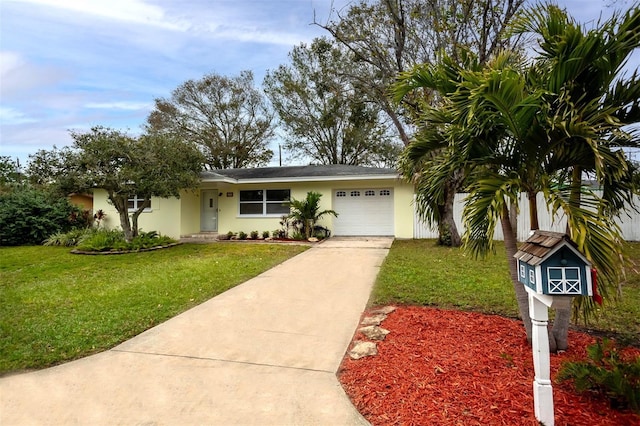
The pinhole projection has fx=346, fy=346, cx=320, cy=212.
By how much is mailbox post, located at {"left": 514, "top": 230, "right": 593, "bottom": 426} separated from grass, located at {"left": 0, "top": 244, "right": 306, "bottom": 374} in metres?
4.07

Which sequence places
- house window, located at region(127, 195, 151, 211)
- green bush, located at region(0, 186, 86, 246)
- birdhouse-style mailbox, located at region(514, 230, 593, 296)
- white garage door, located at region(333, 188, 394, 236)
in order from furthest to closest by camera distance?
house window, located at region(127, 195, 151, 211) → green bush, located at region(0, 186, 86, 246) → white garage door, located at region(333, 188, 394, 236) → birdhouse-style mailbox, located at region(514, 230, 593, 296)

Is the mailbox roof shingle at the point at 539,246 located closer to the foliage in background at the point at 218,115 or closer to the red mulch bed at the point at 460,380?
the red mulch bed at the point at 460,380

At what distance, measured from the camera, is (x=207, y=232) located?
16453 mm

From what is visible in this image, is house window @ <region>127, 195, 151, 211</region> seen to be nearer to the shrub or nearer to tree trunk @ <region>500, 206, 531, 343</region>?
the shrub

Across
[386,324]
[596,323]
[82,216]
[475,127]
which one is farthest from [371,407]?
[82,216]

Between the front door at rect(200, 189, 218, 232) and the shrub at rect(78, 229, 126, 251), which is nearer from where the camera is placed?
the shrub at rect(78, 229, 126, 251)

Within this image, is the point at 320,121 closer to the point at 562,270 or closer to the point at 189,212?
the point at 189,212

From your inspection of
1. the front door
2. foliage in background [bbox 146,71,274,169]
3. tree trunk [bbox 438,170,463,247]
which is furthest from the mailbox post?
foliage in background [bbox 146,71,274,169]

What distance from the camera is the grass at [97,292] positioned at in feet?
12.7

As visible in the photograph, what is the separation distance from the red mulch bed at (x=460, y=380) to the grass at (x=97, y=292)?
9.76 ft

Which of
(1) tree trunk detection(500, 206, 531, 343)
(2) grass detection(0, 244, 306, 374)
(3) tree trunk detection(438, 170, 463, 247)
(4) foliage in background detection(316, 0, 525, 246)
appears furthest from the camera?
(3) tree trunk detection(438, 170, 463, 247)

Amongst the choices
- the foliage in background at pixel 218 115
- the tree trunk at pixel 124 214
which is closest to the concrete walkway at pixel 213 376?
the tree trunk at pixel 124 214

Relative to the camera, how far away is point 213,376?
3.12m

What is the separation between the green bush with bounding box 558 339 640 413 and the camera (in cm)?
220
